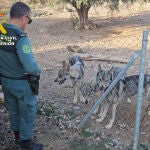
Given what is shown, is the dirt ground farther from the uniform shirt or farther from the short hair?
the short hair

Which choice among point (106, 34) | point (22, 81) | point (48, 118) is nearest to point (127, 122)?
point (48, 118)

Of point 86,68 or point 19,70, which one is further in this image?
point 86,68

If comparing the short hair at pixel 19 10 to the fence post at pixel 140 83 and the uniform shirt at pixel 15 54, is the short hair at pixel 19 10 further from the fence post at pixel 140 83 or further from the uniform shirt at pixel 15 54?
the fence post at pixel 140 83

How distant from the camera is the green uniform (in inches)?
189

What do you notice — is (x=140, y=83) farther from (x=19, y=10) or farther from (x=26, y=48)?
(x=19, y=10)

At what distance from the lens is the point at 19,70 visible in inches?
197

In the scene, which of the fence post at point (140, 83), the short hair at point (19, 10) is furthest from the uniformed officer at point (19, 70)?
the fence post at point (140, 83)

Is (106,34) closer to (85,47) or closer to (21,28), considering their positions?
(85,47)

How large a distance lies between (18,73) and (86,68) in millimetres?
5410

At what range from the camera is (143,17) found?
19.0 m

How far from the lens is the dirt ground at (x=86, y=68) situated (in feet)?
20.3

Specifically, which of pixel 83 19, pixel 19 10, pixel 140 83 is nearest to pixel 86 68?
pixel 140 83

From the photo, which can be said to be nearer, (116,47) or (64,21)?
(116,47)

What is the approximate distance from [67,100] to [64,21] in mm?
10426
